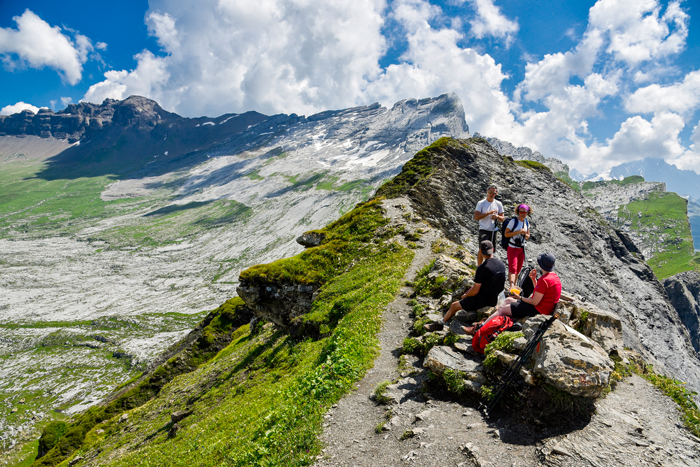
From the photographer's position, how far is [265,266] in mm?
29250

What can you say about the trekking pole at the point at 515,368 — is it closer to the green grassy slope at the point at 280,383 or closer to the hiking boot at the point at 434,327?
the hiking boot at the point at 434,327

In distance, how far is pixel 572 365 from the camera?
8289mm

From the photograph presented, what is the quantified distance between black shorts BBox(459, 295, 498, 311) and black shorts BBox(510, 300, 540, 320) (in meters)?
1.43

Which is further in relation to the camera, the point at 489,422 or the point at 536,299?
the point at 536,299

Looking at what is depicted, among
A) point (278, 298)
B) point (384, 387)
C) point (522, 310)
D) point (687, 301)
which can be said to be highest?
point (687, 301)

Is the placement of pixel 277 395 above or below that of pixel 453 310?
below

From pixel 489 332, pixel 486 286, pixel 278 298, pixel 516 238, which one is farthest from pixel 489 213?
pixel 278 298

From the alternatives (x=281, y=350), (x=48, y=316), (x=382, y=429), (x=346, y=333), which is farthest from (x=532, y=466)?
(x=48, y=316)

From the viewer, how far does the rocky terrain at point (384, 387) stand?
812cm

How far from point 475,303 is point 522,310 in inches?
74.2

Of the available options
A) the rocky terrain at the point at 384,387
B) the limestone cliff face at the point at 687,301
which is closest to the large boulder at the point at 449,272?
the rocky terrain at the point at 384,387

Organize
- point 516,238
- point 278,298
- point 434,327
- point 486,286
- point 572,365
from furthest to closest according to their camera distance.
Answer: point 278,298, point 516,238, point 434,327, point 486,286, point 572,365

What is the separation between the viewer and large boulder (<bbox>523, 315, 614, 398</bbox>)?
8.02 meters

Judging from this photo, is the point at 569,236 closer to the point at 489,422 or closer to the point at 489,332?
the point at 489,332
